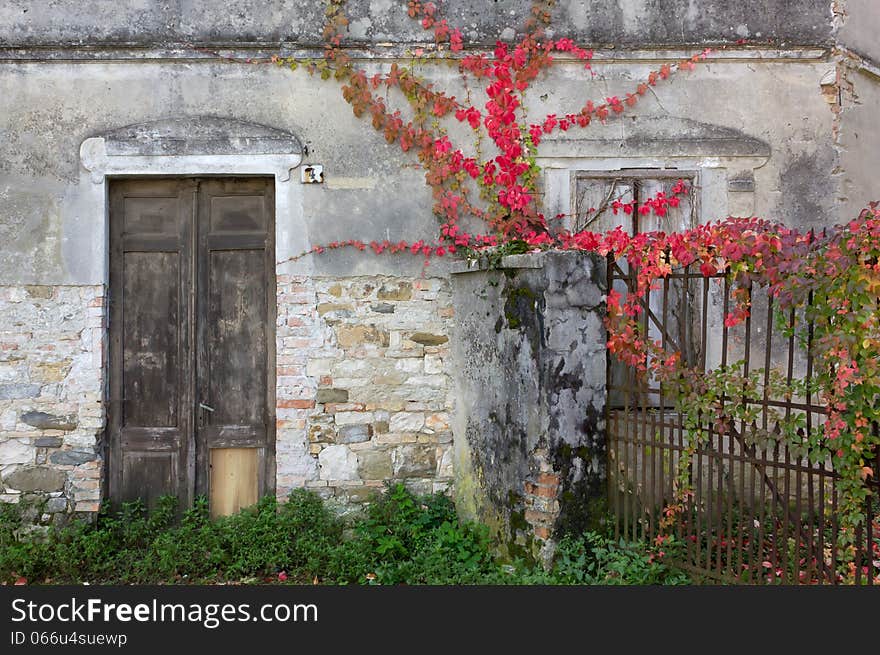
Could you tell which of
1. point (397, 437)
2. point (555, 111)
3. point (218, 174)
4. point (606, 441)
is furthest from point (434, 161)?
point (606, 441)

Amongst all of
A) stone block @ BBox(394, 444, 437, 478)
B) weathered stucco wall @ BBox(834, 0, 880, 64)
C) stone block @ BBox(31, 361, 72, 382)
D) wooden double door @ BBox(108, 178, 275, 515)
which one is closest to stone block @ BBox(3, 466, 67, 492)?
wooden double door @ BBox(108, 178, 275, 515)

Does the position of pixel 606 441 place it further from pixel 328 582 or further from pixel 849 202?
pixel 849 202

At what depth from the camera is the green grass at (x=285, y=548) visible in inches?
176

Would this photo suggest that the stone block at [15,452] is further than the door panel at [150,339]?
No

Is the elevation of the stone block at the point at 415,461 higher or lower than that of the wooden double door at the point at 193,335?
lower

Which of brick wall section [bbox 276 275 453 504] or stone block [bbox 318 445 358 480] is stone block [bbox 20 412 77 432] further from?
stone block [bbox 318 445 358 480]

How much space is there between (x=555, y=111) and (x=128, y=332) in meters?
3.63

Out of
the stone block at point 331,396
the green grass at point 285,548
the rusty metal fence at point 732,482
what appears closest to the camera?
the rusty metal fence at point 732,482

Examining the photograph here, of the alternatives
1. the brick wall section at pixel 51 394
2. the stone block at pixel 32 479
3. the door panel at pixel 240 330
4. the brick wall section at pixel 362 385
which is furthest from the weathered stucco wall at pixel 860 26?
the stone block at pixel 32 479

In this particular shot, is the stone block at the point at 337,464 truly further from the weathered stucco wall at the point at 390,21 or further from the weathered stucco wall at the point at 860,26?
the weathered stucco wall at the point at 860,26

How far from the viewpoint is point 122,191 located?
18.3 feet

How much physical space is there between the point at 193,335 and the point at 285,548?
175 cm

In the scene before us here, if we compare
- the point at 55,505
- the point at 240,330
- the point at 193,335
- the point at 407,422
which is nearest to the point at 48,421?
the point at 55,505

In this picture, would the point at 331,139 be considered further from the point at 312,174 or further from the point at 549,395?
the point at 549,395
